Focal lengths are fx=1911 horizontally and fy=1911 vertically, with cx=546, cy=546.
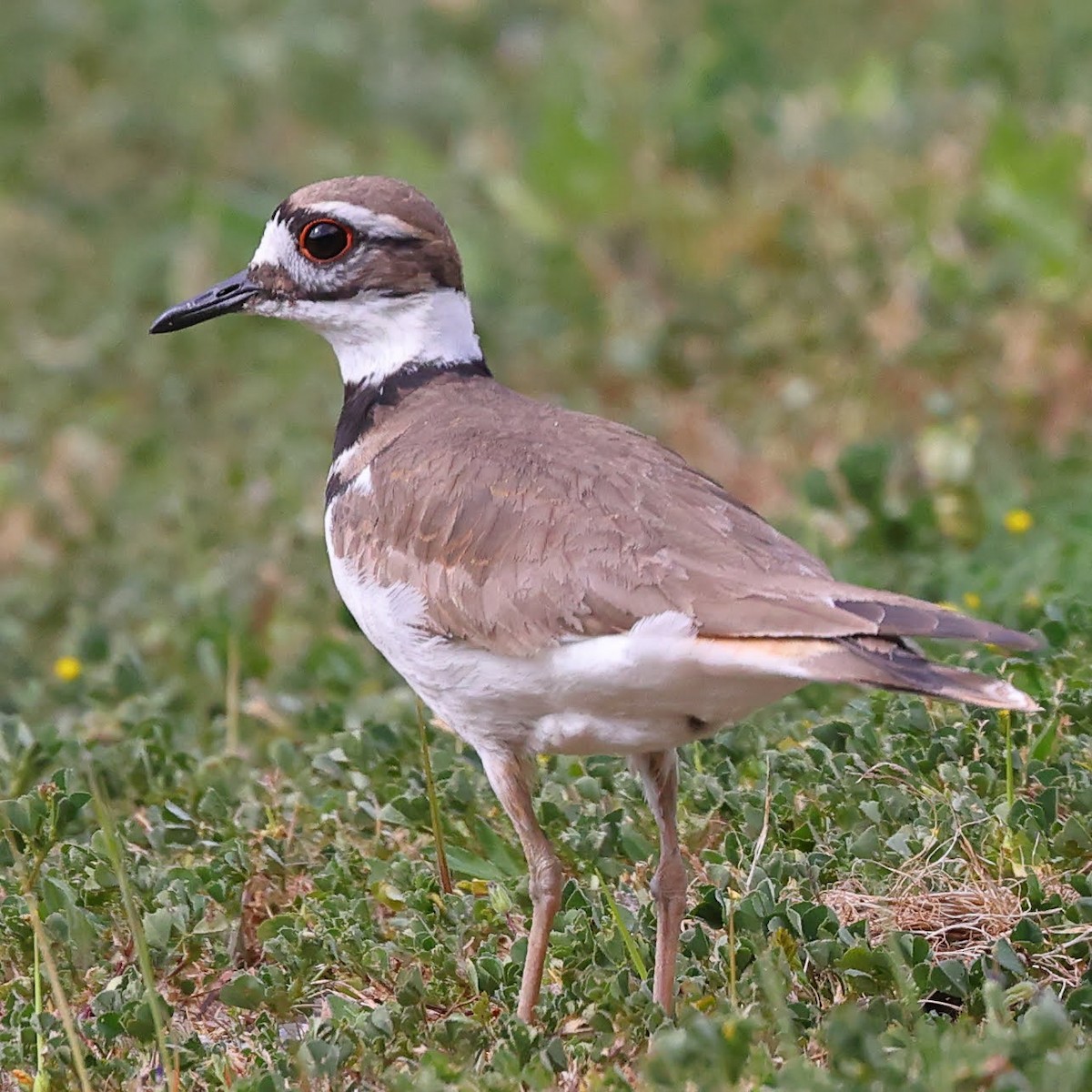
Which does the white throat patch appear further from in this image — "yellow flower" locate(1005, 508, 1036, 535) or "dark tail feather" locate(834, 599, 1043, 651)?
"yellow flower" locate(1005, 508, 1036, 535)

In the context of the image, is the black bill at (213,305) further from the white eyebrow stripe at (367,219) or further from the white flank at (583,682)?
the white flank at (583,682)

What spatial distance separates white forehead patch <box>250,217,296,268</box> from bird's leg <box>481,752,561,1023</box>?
1.43 meters

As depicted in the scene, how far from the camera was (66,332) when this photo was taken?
9.38 m

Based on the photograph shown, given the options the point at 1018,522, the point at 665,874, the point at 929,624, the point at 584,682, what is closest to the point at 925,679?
the point at 929,624

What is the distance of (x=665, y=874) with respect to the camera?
409 cm

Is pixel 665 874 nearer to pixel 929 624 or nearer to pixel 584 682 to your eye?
pixel 584 682

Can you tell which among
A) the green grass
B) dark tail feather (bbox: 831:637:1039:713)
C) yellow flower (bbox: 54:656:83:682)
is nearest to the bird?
dark tail feather (bbox: 831:637:1039:713)

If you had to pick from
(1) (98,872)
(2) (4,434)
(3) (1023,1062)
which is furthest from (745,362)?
(3) (1023,1062)

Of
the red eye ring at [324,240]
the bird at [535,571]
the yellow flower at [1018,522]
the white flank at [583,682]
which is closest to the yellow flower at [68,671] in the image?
the bird at [535,571]

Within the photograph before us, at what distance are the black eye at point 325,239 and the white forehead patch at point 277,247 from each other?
4cm

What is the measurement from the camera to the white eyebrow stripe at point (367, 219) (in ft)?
15.3

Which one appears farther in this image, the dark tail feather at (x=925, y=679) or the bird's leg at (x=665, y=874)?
the bird's leg at (x=665, y=874)

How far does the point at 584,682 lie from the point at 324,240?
5.06 feet

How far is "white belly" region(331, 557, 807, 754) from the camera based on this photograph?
11.8ft
